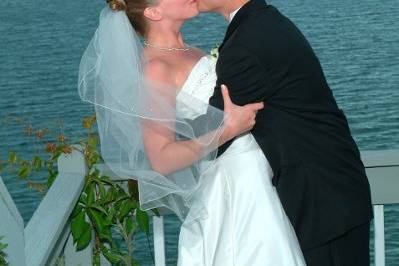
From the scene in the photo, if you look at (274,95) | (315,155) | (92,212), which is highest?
(274,95)

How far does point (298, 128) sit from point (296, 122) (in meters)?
0.02

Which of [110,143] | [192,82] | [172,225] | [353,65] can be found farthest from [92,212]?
[353,65]

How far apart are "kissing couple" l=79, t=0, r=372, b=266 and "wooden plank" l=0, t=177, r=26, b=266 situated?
1.86 ft

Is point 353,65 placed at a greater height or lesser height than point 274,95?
lesser

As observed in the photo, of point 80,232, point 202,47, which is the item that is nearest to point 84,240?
point 80,232

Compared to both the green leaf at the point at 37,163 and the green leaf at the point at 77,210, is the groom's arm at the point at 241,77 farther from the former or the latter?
the green leaf at the point at 37,163

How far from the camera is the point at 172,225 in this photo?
7.56 m

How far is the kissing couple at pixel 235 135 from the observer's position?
2.63m

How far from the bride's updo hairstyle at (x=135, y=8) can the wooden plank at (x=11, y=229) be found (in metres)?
0.82

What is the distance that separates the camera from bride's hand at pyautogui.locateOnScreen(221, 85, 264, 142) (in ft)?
8.57

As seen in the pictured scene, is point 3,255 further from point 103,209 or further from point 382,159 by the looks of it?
point 382,159

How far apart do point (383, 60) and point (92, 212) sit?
16910 mm

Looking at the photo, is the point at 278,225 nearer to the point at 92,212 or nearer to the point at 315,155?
the point at 315,155

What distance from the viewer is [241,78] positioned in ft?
8.45
